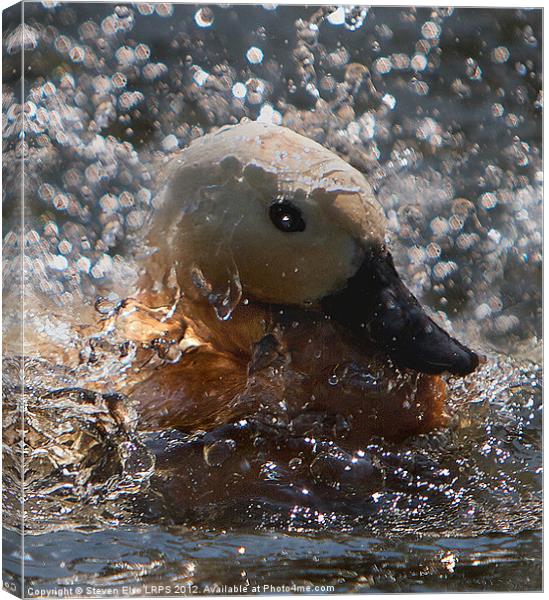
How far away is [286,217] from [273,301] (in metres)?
0.23

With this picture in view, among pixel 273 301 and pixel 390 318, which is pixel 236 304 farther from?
pixel 390 318

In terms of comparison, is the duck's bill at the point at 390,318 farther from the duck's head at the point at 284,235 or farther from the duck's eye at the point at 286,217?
the duck's eye at the point at 286,217

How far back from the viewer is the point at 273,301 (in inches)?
117

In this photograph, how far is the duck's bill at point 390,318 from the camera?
2.98 m

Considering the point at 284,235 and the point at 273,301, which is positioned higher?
the point at 284,235

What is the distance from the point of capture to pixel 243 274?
9.70ft

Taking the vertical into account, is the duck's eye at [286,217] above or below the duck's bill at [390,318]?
above

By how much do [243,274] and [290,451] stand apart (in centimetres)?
49

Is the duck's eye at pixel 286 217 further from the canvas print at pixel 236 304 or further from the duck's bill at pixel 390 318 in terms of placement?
the duck's bill at pixel 390 318

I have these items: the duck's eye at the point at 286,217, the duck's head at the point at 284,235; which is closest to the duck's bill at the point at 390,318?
the duck's head at the point at 284,235

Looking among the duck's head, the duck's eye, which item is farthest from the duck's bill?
the duck's eye

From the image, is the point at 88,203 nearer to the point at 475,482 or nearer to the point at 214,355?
the point at 214,355

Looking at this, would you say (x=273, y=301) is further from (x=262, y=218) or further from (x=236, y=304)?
(x=262, y=218)

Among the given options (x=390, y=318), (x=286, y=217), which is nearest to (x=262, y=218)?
(x=286, y=217)
